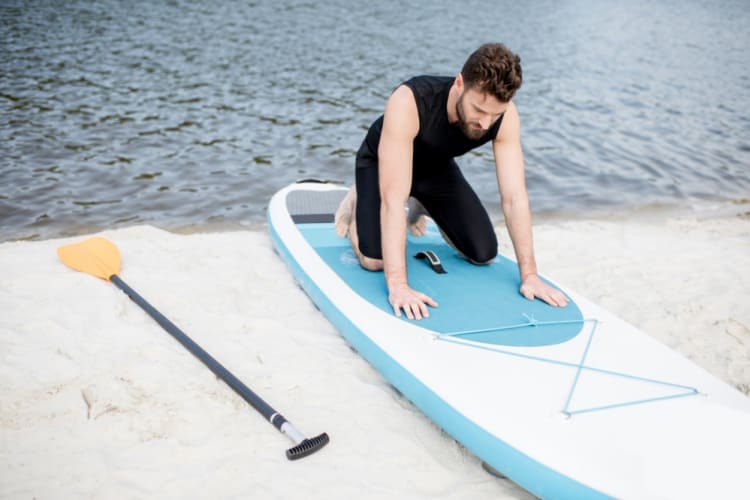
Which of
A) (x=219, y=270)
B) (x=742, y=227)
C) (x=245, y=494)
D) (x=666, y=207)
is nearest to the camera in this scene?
(x=245, y=494)

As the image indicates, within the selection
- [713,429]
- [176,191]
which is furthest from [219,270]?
[713,429]

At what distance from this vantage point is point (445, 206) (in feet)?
12.7

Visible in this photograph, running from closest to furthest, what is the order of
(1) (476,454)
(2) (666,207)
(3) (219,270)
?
(1) (476,454), (3) (219,270), (2) (666,207)

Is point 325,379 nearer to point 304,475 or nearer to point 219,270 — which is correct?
point 304,475

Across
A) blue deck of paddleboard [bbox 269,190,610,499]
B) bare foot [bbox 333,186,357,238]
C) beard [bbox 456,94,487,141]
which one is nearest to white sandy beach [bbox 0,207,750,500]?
blue deck of paddleboard [bbox 269,190,610,499]

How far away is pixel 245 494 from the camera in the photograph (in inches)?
91.8

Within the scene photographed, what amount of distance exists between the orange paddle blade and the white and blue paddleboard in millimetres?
1419

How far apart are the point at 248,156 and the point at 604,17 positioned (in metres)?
22.8

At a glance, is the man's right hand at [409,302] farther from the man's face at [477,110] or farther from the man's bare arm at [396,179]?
the man's face at [477,110]

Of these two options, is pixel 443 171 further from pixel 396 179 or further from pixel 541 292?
pixel 541 292

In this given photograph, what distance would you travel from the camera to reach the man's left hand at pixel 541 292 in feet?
10.8

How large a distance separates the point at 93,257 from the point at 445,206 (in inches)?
95.2

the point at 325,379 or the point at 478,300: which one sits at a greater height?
the point at 478,300

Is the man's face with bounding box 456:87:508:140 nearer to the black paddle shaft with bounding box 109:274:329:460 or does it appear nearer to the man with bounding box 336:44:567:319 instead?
the man with bounding box 336:44:567:319
